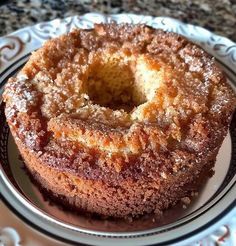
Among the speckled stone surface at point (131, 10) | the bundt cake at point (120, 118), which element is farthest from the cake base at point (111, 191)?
the speckled stone surface at point (131, 10)

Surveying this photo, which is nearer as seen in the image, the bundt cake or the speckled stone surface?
the bundt cake

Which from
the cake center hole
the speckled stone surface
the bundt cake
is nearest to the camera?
the bundt cake

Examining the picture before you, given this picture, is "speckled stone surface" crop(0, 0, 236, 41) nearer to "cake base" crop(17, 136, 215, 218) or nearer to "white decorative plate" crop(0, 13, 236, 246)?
"white decorative plate" crop(0, 13, 236, 246)

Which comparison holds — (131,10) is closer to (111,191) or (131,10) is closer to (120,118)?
(120,118)

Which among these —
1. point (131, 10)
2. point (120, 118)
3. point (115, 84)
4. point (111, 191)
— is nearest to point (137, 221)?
point (111, 191)

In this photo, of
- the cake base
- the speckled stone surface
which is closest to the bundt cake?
the cake base

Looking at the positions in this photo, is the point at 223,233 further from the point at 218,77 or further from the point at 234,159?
the point at 218,77
